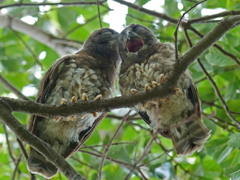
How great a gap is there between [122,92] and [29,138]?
4.98 ft

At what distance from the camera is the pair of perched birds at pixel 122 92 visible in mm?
4055

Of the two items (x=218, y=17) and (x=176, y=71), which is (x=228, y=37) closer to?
(x=218, y=17)

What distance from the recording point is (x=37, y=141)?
314cm

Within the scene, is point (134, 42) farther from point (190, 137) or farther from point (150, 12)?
point (190, 137)

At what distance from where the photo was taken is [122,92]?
14.2 feet

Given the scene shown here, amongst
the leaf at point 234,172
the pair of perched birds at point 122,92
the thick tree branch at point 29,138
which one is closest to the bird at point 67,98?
the pair of perched birds at point 122,92

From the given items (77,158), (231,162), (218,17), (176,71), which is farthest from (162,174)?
(218,17)

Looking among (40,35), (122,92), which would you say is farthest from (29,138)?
(40,35)

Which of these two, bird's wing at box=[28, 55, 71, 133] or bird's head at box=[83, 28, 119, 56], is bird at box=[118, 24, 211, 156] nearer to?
bird's head at box=[83, 28, 119, 56]

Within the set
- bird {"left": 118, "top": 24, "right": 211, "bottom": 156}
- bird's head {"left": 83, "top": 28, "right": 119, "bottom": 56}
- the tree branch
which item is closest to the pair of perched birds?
bird {"left": 118, "top": 24, "right": 211, "bottom": 156}

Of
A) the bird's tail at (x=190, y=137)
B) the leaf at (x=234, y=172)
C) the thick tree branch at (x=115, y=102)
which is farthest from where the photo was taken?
the bird's tail at (x=190, y=137)

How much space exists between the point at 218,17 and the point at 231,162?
1.71 m

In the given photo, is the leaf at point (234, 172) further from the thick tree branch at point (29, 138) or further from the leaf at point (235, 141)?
the thick tree branch at point (29, 138)

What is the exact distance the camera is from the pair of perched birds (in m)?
4.05
